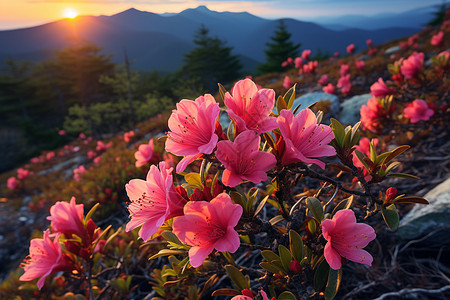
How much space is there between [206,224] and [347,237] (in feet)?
1.71

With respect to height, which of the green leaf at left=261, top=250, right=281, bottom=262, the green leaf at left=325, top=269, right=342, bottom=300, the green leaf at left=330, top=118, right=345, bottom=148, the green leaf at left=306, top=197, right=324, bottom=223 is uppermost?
the green leaf at left=330, top=118, right=345, bottom=148

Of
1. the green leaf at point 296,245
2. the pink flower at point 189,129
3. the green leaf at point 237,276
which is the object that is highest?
the pink flower at point 189,129

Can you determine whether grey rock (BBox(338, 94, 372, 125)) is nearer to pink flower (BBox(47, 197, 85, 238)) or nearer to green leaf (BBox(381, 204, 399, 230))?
green leaf (BBox(381, 204, 399, 230))

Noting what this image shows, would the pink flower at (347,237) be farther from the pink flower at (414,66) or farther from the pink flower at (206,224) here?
the pink flower at (414,66)

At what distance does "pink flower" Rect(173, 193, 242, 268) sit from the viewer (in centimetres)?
85

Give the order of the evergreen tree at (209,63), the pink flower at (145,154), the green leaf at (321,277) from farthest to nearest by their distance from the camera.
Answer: the evergreen tree at (209,63) → the pink flower at (145,154) → the green leaf at (321,277)

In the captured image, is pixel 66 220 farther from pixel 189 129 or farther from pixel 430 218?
pixel 430 218

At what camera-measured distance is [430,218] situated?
5.50ft

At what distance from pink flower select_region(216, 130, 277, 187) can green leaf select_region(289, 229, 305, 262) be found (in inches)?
12.2

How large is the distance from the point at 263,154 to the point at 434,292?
4.66 feet

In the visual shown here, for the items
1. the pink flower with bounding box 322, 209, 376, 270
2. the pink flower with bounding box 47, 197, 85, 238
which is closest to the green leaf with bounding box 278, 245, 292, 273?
the pink flower with bounding box 322, 209, 376, 270

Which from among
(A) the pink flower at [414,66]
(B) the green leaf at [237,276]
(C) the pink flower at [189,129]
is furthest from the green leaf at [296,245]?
(A) the pink flower at [414,66]

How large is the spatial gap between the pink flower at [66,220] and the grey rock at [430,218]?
2.11 metres

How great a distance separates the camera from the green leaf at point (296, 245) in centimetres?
101
